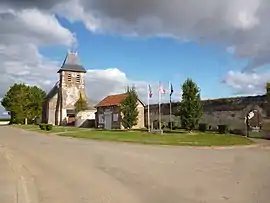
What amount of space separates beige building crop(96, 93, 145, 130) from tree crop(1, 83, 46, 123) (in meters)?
34.2

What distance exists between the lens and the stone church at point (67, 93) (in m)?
81.6

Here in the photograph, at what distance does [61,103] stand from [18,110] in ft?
48.4

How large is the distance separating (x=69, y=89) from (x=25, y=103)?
1497 centimetres

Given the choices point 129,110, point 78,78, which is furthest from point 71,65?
point 129,110

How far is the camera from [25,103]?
9144 cm

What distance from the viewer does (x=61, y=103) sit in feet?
269

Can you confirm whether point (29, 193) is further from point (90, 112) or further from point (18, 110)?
point (18, 110)

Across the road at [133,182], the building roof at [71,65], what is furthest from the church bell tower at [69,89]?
the road at [133,182]

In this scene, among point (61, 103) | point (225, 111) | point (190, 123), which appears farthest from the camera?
point (61, 103)

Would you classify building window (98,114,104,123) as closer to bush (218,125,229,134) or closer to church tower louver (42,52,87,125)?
church tower louver (42,52,87,125)

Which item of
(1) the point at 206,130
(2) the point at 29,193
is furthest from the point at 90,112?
(2) the point at 29,193

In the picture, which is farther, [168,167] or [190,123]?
[190,123]

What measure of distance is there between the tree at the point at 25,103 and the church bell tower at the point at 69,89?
10.7 metres

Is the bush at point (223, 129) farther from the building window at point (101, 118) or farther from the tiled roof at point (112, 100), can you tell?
the building window at point (101, 118)
